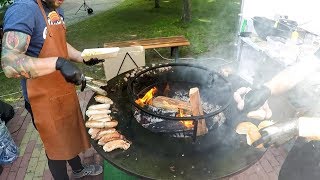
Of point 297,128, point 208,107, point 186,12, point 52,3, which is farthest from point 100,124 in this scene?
point 186,12

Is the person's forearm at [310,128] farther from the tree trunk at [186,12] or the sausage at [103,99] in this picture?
the tree trunk at [186,12]

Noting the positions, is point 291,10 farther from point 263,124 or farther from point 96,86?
point 96,86

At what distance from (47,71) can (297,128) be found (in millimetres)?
2342

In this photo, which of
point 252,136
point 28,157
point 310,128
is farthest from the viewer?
point 28,157

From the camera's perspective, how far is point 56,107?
3109mm

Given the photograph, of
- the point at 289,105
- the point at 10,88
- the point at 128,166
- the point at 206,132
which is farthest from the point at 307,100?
the point at 10,88

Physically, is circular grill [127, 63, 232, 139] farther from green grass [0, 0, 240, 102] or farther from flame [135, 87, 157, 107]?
green grass [0, 0, 240, 102]

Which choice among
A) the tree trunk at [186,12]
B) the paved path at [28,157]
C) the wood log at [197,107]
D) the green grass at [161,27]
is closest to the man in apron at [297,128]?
the wood log at [197,107]

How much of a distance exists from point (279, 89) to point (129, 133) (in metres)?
1.80

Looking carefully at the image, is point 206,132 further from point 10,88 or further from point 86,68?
point 10,88

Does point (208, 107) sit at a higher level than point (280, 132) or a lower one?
lower

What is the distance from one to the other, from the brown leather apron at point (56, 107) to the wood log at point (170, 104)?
1044 mm

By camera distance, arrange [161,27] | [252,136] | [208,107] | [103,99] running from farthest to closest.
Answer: [161,27], [208,107], [103,99], [252,136]

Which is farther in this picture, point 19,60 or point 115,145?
point 115,145
